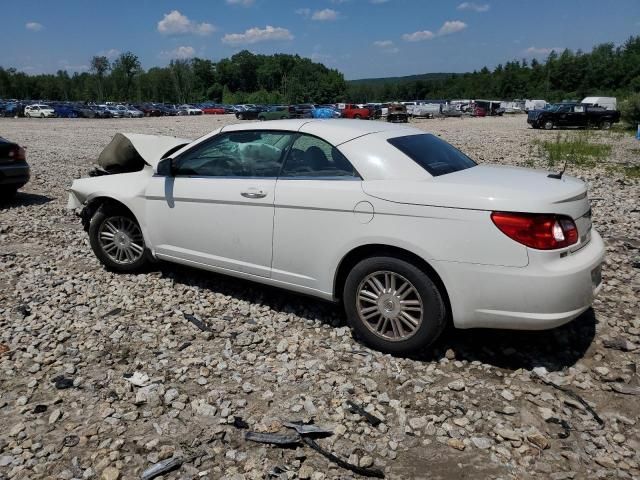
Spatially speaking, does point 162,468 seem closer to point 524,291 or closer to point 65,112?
point 524,291

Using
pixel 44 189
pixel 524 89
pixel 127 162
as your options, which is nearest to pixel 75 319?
pixel 127 162

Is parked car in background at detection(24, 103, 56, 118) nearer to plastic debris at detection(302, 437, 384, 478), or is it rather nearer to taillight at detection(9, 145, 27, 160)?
taillight at detection(9, 145, 27, 160)

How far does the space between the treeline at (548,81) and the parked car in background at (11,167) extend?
87323mm

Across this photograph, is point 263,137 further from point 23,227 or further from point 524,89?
point 524,89


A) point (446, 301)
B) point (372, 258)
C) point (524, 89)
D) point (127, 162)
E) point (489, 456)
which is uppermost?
point (524, 89)

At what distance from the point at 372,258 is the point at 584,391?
1.66 meters

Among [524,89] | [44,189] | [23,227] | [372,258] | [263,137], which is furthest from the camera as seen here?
[524,89]

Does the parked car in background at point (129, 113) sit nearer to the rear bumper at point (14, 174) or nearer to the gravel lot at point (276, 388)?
the rear bumper at point (14, 174)

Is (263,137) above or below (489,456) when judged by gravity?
above

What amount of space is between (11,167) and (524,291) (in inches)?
360

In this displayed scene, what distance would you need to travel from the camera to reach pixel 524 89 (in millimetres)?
117562

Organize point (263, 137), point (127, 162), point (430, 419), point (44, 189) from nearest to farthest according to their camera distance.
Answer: point (430, 419) → point (263, 137) → point (127, 162) → point (44, 189)

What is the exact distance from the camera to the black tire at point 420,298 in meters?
3.55

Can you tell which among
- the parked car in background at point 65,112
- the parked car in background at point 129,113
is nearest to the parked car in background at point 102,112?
the parked car in background at point 129,113
